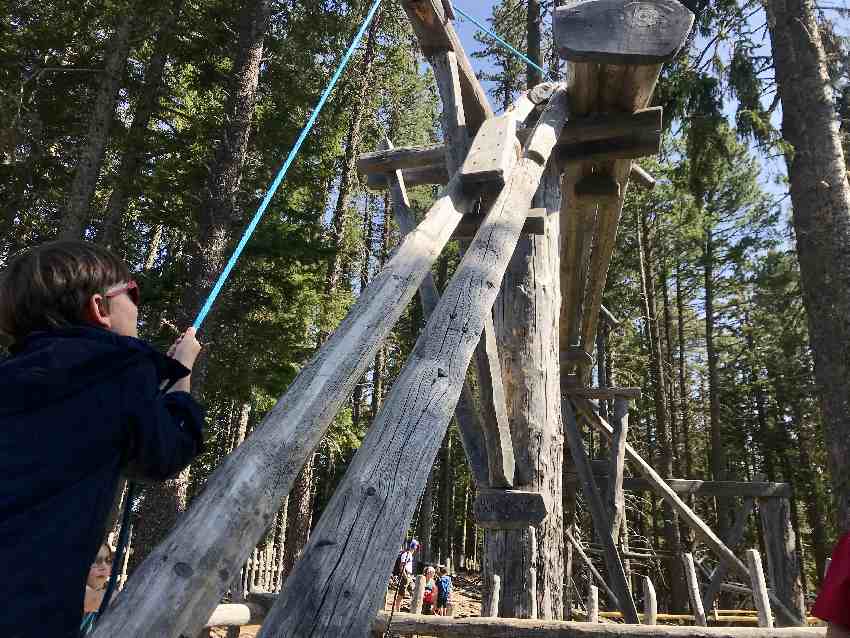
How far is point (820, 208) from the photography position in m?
6.22

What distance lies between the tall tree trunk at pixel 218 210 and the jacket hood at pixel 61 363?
745 cm

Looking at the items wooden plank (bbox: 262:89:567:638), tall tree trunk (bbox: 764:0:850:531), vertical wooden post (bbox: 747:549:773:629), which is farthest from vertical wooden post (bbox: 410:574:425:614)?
tall tree trunk (bbox: 764:0:850:531)

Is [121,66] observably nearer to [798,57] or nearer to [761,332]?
[798,57]

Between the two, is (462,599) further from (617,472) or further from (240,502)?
(240,502)

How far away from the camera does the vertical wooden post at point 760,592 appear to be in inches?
148

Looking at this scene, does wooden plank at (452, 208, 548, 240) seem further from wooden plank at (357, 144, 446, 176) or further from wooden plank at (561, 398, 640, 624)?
wooden plank at (561, 398, 640, 624)

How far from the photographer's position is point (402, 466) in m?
1.70

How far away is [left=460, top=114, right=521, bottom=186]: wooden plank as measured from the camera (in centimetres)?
334

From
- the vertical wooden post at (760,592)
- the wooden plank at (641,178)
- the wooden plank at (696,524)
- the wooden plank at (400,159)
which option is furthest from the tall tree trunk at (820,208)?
the wooden plank at (400,159)

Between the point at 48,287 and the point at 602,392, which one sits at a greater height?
the point at 602,392

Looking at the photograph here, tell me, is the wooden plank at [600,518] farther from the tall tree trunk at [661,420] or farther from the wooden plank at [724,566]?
the tall tree trunk at [661,420]

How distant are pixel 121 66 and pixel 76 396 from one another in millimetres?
11472

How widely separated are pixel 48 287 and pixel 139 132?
1158 centimetres

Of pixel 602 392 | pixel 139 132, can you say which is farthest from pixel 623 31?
pixel 139 132
